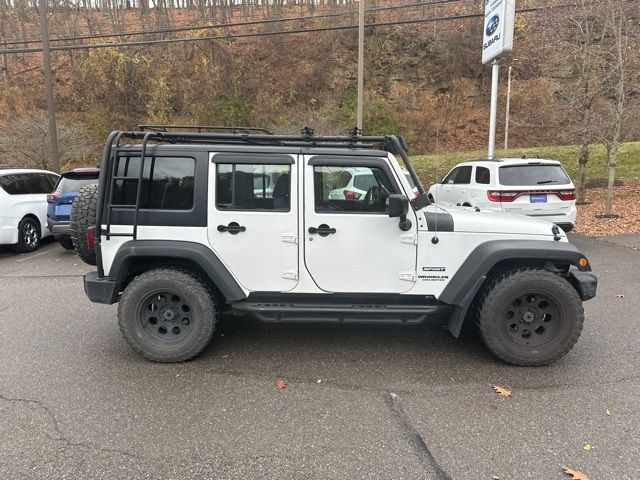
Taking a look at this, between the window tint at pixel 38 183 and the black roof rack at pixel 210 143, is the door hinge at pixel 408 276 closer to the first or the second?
the black roof rack at pixel 210 143

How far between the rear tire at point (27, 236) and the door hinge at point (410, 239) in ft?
26.6

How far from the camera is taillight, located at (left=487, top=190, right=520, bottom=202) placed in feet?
26.7

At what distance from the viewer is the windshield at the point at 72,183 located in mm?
8211

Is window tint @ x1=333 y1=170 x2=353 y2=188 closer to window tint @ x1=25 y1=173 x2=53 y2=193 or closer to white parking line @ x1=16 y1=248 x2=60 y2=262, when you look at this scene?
white parking line @ x1=16 y1=248 x2=60 y2=262

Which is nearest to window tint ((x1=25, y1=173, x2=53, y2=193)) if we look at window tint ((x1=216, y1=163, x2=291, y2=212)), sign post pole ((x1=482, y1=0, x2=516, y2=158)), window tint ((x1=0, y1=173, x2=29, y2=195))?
window tint ((x1=0, y1=173, x2=29, y2=195))

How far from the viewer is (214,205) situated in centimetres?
366

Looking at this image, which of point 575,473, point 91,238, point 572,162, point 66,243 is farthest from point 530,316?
point 572,162

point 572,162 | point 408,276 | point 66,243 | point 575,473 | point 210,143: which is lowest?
point 575,473

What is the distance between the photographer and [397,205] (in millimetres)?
3451

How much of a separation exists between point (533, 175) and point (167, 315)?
7.06 m

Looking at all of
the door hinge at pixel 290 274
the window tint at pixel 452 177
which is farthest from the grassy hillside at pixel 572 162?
the door hinge at pixel 290 274

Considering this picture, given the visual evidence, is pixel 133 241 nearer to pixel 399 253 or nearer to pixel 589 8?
pixel 399 253

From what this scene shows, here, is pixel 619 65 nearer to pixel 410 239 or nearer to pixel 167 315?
pixel 410 239

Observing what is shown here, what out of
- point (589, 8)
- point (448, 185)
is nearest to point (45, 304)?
point (448, 185)
